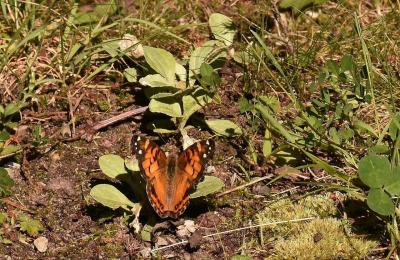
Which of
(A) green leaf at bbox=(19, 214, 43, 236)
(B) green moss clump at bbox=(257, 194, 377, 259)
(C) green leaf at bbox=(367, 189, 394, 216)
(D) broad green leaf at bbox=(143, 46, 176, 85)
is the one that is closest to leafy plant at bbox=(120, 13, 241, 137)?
(D) broad green leaf at bbox=(143, 46, 176, 85)

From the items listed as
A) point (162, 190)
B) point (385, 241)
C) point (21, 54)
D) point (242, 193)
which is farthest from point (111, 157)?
point (385, 241)

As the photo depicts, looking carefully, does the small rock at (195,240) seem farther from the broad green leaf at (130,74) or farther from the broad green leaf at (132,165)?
the broad green leaf at (130,74)

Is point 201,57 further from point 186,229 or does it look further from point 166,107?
point 186,229

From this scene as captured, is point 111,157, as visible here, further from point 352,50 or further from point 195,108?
point 352,50

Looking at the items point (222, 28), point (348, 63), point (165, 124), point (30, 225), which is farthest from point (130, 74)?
point (348, 63)

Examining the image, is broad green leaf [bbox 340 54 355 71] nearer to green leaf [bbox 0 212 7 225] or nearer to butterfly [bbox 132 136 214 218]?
butterfly [bbox 132 136 214 218]
